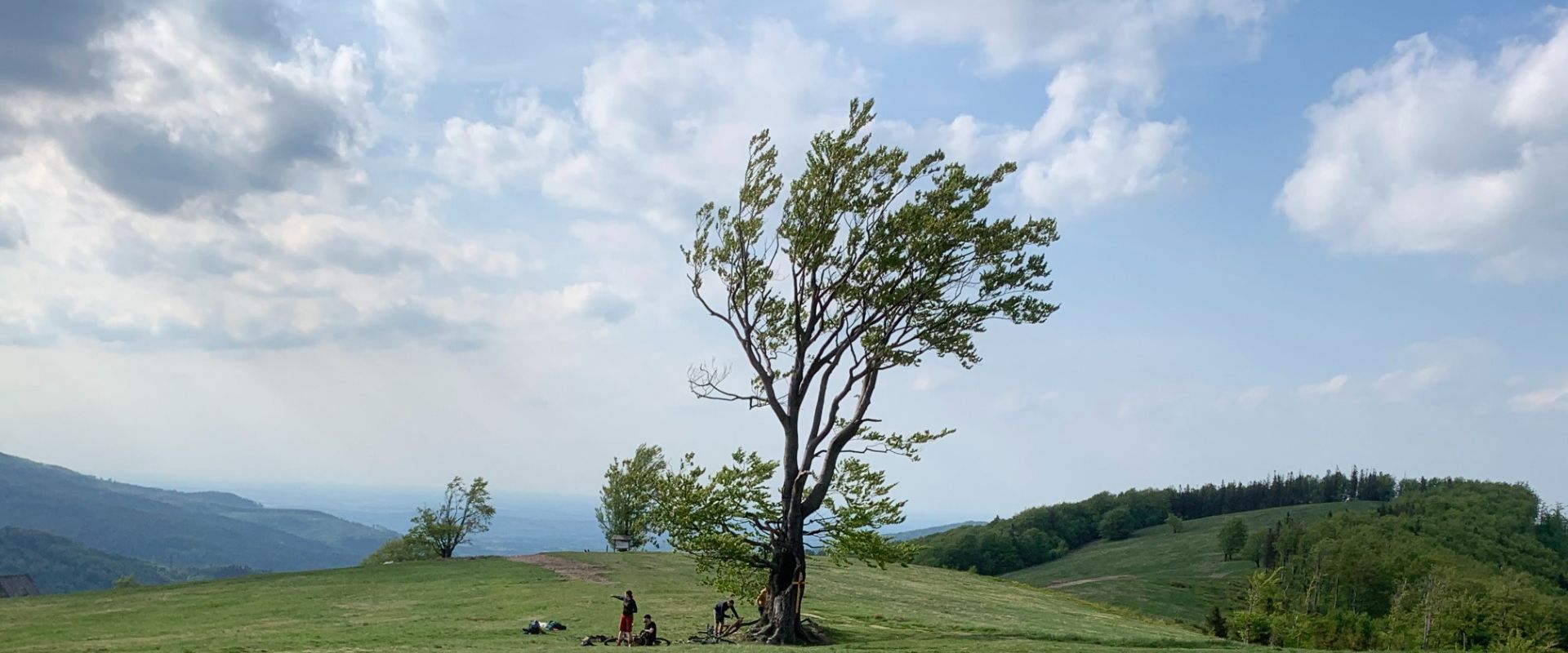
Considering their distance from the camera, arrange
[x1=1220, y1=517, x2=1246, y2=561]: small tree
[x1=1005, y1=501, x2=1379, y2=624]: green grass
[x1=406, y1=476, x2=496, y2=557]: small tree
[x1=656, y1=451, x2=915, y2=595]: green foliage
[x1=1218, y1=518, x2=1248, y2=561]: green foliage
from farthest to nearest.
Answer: [x1=1220, y1=517, x2=1246, y2=561]: small tree → [x1=1218, y1=518, x2=1248, y2=561]: green foliage → [x1=1005, y1=501, x2=1379, y2=624]: green grass → [x1=406, y1=476, x2=496, y2=557]: small tree → [x1=656, y1=451, x2=915, y2=595]: green foliage

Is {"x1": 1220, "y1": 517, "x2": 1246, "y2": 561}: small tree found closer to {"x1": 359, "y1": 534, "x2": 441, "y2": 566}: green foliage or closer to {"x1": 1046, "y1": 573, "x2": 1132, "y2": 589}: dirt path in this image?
{"x1": 1046, "y1": 573, "x2": 1132, "y2": 589}: dirt path

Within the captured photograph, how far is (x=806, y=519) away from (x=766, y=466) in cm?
330

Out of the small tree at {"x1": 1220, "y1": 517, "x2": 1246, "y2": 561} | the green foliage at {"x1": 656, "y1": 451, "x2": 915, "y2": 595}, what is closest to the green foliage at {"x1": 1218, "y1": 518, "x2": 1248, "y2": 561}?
the small tree at {"x1": 1220, "y1": 517, "x2": 1246, "y2": 561}

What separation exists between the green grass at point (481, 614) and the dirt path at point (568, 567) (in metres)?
1.00

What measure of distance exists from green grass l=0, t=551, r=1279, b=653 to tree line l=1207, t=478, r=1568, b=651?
21811 millimetres

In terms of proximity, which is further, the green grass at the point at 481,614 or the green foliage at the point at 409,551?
the green foliage at the point at 409,551

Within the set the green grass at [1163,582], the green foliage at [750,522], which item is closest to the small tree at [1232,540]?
the green grass at [1163,582]

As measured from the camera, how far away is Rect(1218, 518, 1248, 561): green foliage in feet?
636

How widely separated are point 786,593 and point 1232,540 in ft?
619

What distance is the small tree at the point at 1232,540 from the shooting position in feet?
637

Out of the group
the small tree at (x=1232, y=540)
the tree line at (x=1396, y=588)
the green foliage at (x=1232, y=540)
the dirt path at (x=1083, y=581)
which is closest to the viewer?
the tree line at (x=1396, y=588)

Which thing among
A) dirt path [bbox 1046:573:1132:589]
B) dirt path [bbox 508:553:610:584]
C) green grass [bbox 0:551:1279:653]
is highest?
dirt path [bbox 508:553:610:584]

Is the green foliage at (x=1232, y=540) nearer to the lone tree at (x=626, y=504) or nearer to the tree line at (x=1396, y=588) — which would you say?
the tree line at (x=1396, y=588)

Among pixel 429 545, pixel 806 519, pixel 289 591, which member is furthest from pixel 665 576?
pixel 429 545
